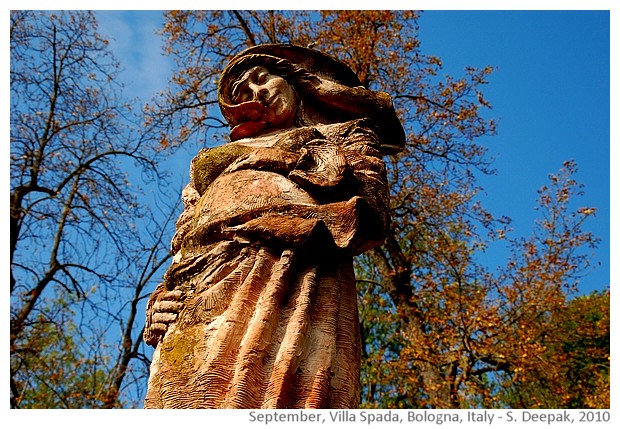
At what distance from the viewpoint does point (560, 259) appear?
13688 millimetres

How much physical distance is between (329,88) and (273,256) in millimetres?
1707

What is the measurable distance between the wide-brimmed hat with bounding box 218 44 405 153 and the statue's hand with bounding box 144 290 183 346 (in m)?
1.60

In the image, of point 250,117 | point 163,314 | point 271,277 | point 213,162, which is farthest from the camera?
point 250,117

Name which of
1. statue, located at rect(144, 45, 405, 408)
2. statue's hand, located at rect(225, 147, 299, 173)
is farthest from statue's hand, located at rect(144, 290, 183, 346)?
statue's hand, located at rect(225, 147, 299, 173)

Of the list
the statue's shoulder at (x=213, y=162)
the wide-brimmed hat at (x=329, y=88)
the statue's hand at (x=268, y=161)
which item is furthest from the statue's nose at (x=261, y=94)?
the statue's hand at (x=268, y=161)

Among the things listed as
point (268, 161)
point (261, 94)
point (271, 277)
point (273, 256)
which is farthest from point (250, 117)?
point (271, 277)

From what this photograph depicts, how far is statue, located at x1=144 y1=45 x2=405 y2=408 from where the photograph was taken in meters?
3.47

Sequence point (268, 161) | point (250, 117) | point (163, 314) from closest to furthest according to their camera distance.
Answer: point (163, 314)
point (268, 161)
point (250, 117)

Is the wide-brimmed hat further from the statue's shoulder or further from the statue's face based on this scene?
the statue's shoulder

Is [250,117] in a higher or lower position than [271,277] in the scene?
higher

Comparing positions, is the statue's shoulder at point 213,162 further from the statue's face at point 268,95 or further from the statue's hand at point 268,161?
the statue's face at point 268,95

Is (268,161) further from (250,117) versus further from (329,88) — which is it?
(329,88)

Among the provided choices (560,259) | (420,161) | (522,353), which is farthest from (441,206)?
(522,353)

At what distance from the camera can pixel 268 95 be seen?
5148mm
